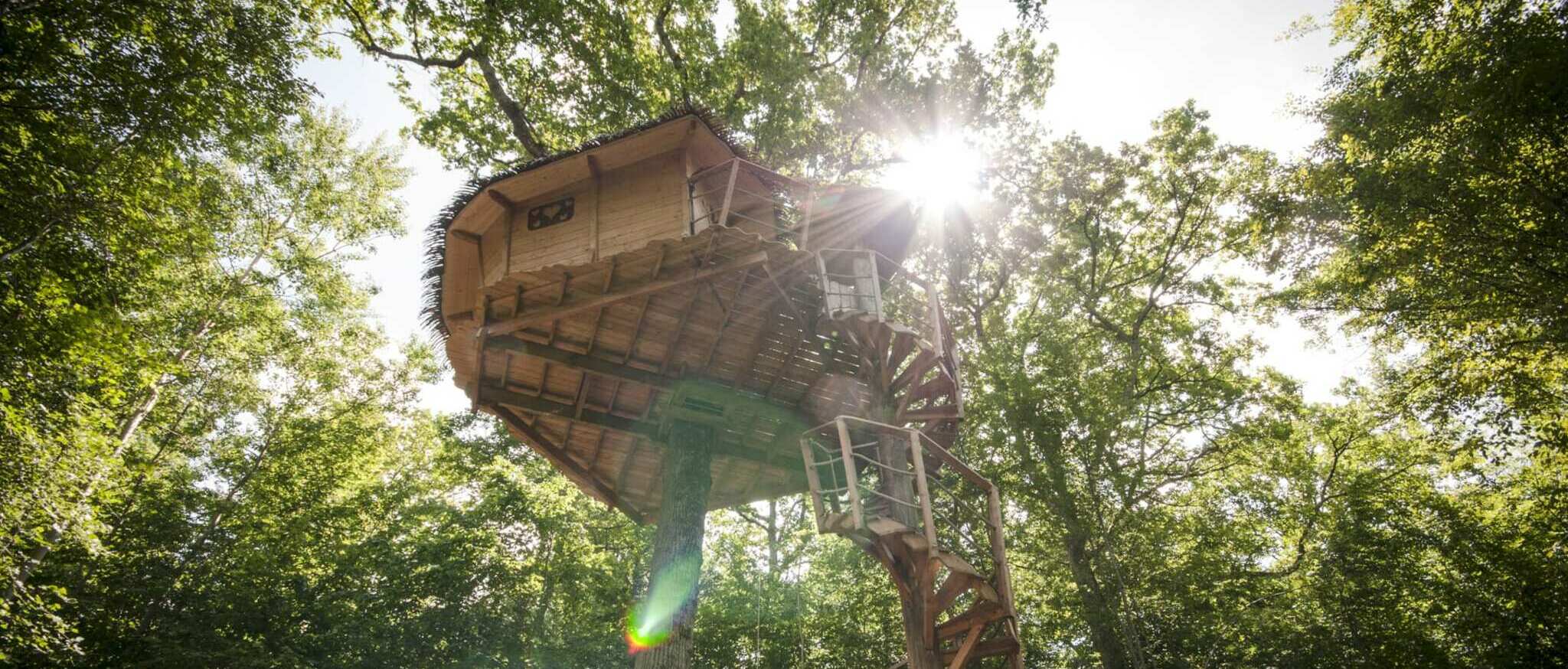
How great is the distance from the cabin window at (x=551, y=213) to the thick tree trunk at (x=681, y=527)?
3.27 m

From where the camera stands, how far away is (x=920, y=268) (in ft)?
49.6

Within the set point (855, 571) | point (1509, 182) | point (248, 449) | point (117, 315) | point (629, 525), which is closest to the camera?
point (1509, 182)

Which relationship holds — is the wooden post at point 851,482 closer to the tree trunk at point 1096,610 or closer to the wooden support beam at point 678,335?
the wooden support beam at point 678,335

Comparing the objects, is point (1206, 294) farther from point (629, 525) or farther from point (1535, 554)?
point (629, 525)

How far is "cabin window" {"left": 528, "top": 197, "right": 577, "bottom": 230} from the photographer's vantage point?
28.0 ft

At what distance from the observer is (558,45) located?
12.3 m

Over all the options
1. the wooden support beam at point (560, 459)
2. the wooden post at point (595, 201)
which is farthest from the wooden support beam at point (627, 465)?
the wooden post at point (595, 201)

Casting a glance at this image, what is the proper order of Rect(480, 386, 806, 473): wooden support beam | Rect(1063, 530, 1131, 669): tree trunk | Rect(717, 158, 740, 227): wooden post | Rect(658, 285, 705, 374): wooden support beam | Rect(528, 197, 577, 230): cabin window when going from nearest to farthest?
1. Rect(717, 158, 740, 227): wooden post
2. Rect(658, 285, 705, 374): wooden support beam
3. Rect(528, 197, 577, 230): cabin window
4. Rect(480, 386, 806, 473): wooden support beam
5. Rect(1063, 530, 1131, 669): tree trunk

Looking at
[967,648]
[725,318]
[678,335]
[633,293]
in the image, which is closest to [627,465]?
[678,335]

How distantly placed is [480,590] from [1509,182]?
19.3 m

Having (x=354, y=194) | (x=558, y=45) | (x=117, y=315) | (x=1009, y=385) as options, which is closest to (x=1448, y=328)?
(x=1009, y=385)

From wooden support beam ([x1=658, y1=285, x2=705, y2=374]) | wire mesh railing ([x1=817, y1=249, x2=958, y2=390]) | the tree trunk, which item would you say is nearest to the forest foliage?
the tree trunk

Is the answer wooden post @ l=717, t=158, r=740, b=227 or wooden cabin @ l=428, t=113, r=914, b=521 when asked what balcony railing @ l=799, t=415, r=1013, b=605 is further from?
wooden post @ l=717, t=158, r=740, b=227

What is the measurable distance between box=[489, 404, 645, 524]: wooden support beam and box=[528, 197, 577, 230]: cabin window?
109 inches
